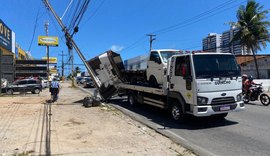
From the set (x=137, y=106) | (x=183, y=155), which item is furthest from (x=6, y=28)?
(x=183, y=155)

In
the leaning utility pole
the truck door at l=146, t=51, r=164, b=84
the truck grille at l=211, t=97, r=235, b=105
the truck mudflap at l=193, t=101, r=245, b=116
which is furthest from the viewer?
the leaning utility pole

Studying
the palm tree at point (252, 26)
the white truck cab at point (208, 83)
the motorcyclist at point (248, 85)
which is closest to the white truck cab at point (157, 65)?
the white truck cab at point (208, 83)

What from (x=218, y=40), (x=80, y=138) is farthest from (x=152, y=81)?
(x=218, y=40)

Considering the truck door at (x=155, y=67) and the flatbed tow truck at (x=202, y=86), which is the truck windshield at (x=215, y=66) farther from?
the truck door at (x=155, y=67)

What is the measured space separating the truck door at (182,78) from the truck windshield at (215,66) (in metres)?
0.32

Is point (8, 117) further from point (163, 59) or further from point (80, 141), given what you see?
point (163, 59)

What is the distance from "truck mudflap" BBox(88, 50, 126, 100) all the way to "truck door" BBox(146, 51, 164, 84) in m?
3.92

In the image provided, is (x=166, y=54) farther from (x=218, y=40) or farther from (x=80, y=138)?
(x=218, y=40)

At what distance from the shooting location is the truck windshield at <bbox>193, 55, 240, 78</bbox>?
10.0 m

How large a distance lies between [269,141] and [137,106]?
9.07 m

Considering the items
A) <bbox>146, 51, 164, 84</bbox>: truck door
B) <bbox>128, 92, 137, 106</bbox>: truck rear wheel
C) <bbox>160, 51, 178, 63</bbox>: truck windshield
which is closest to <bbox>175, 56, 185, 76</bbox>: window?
<bbox>146, 51, 164, 84</bbox>: truck door

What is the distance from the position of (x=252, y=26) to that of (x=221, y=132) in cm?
3608

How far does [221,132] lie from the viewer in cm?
949

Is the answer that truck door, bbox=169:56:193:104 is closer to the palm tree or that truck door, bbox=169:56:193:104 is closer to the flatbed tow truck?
the flatbed tow truck
